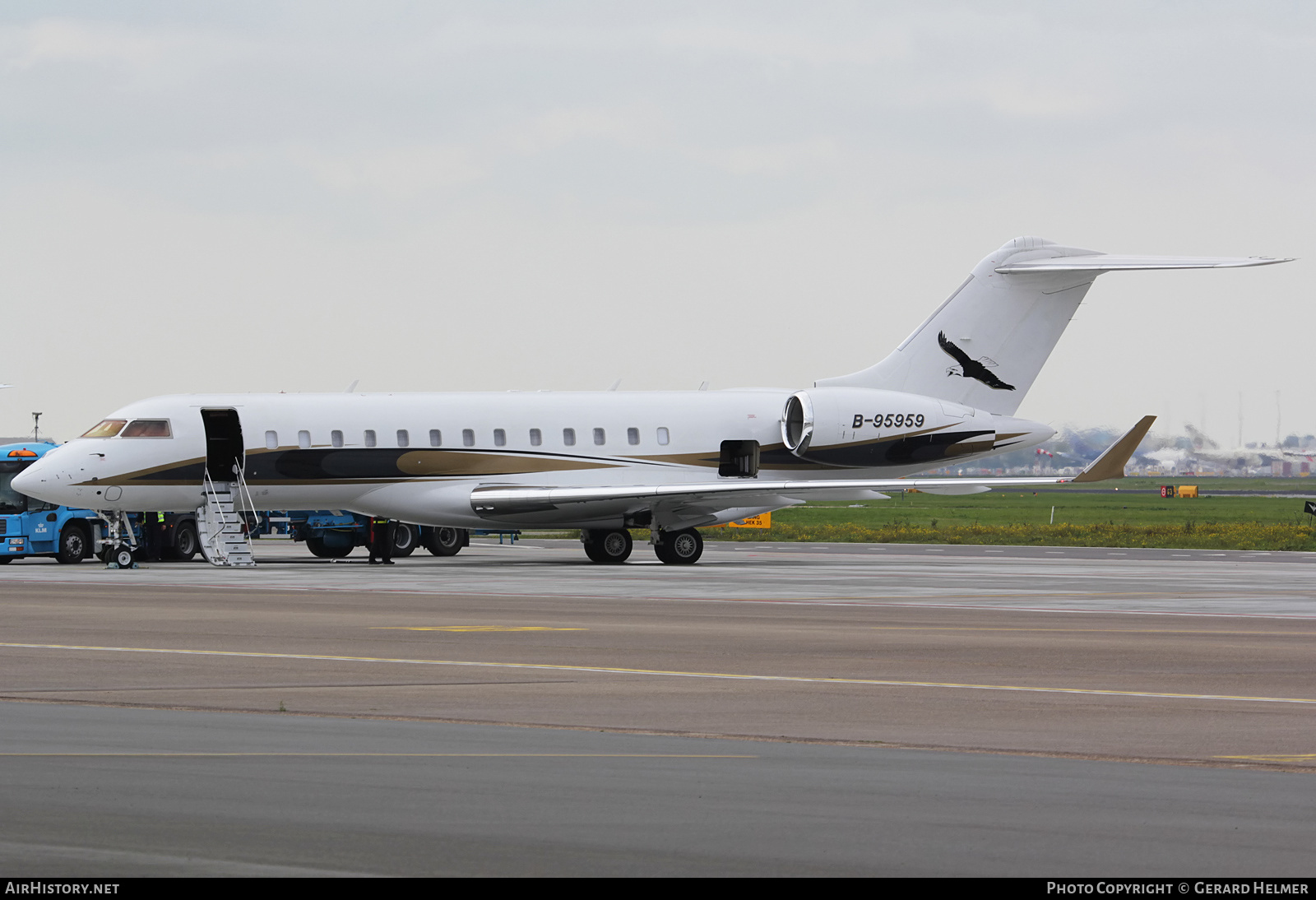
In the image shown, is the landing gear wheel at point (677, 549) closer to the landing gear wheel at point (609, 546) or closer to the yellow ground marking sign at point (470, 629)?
the landing gear wheel at point (609, 546)

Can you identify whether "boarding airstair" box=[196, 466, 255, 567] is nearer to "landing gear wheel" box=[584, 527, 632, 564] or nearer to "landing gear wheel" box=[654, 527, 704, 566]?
"landing gear wheel" box=[584, 527, 632, 564]

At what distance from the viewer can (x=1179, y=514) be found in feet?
325

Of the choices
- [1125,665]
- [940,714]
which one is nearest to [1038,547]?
[1125,665]

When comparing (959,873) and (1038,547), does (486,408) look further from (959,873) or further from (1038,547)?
(959,873)

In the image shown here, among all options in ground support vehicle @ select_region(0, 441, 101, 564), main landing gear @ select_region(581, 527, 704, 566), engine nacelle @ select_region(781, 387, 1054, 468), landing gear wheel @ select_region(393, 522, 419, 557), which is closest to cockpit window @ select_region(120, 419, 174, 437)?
ground support vehicle @ select_region(0, 441, 101, 564)

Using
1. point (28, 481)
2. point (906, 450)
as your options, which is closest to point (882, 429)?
point (906, 450)

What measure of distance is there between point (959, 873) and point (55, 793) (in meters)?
5.04

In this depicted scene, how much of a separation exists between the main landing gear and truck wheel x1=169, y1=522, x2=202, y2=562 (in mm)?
11290

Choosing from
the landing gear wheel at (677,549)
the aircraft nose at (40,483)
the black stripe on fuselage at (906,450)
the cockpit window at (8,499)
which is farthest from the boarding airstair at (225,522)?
the black stripe on fuselage at (906,450)

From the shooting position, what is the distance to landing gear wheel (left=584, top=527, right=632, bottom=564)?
43562mm

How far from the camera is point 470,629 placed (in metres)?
21.5

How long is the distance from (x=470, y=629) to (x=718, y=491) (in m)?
19.0

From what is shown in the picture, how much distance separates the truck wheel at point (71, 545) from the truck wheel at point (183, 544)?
2.42 meters

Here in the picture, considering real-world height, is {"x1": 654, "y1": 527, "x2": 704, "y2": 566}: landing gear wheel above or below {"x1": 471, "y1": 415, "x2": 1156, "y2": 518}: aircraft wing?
below
